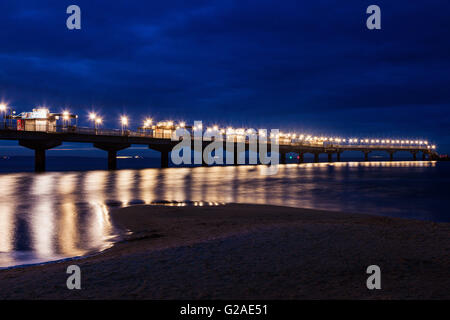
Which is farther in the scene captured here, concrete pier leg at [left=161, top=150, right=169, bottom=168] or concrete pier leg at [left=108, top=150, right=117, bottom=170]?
concrete pier leg at [left=161, top=150, right=169, bottom=168]

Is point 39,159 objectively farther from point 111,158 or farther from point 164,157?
point 164,157

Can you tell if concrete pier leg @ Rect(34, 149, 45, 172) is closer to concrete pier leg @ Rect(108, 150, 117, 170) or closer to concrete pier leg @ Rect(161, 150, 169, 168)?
concrete pier leg @ Rect(108, 150, 117, 170)

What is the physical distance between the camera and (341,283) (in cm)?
609

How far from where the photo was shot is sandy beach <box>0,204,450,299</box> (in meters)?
5.75

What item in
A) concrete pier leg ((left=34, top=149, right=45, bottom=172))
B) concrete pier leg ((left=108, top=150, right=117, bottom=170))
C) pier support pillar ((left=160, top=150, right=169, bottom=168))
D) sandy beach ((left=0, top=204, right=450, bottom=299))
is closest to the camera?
sandy beach ((left=0, top=204, right=450, bottom=299))

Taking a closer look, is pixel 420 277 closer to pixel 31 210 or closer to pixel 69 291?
pixel 69 291

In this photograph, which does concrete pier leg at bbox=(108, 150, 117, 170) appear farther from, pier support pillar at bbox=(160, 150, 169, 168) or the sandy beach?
the sandy beach

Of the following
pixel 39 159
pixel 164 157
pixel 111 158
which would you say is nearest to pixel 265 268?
pixel 39 159

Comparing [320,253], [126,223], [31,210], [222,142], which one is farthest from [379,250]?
[222,142]

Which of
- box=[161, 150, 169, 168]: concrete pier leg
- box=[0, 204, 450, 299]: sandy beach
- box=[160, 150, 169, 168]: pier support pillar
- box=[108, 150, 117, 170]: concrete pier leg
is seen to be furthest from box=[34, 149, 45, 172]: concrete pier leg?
box=[0, 204, 450, 299]: sandy beach

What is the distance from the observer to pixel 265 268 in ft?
22.7

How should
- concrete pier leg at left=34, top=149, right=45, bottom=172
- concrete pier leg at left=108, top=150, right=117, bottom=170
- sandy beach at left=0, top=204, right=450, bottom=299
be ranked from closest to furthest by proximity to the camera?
sandy beach at left=0, top=204, right=450, bottom=299
concrete pier leg at left=34, top=149, right=45, bottom=172
concrete pier leg at left=108, top=150, right=117, bottom=170

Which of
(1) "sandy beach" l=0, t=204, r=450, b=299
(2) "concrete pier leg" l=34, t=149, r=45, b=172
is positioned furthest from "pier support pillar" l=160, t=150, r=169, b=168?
(1) "sandy beach" l=0, t=204, r=450, b=299
